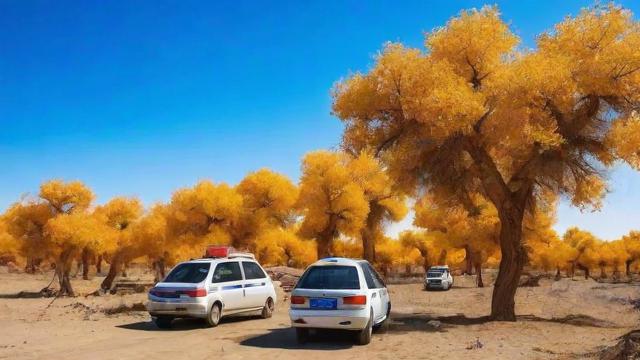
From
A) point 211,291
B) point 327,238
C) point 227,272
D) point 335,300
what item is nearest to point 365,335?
point 335,300

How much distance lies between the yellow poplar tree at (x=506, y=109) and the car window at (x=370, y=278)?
4896 mm

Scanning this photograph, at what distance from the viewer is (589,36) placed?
15375 millimetres

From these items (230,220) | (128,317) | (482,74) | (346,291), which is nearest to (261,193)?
(230,220)

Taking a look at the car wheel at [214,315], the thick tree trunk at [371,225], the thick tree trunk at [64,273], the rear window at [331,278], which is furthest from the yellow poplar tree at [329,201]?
the rear window at [331,278]

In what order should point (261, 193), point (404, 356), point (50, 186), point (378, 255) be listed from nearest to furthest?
point (404, 356) → point (50, 186) → point (261, 193) → point (378, 255)

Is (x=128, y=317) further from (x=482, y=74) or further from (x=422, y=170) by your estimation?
(x=482, y=74)

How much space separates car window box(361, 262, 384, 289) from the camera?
12.2 m

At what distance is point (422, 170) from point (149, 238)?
27.9 m

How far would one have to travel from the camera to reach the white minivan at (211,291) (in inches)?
552

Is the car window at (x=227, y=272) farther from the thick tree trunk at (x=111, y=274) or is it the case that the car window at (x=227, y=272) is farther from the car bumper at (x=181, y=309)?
the thick tree trunk at (x=111, y=274)

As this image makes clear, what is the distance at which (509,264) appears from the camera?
55.5 ft

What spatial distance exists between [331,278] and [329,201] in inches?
1099

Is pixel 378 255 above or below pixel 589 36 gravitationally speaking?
below

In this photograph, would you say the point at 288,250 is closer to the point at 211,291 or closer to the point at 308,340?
the point at 211,291
